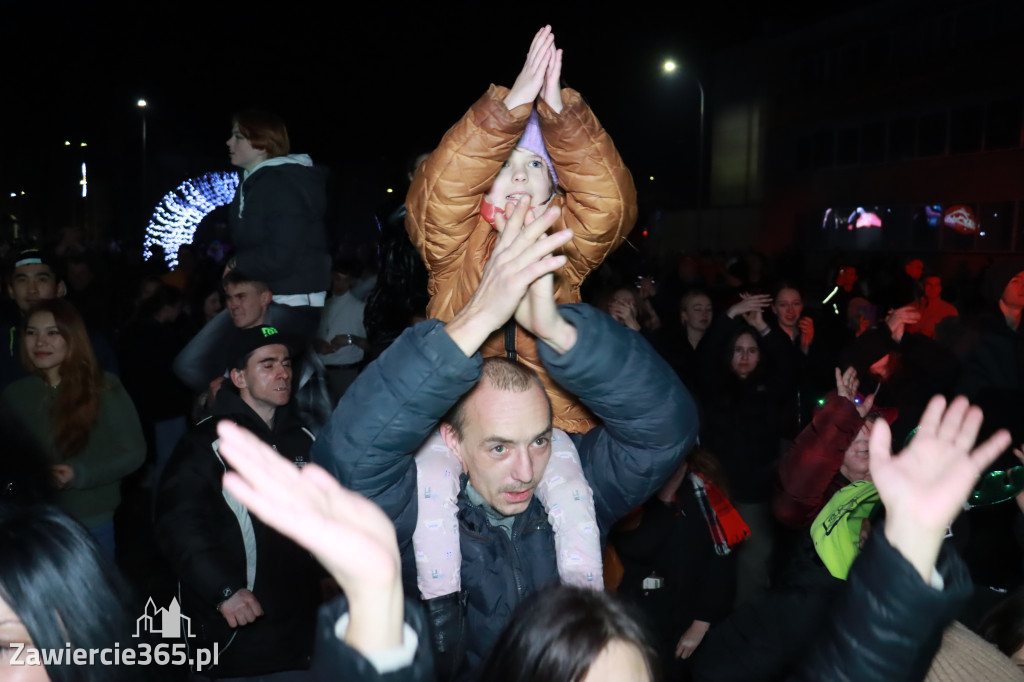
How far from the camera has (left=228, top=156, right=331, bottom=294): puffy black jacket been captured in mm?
4859

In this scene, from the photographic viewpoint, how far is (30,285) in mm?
6359

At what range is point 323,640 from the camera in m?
1.49

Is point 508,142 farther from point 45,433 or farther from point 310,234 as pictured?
point 45,433

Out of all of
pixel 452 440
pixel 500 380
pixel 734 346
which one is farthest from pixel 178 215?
pixel 500 380

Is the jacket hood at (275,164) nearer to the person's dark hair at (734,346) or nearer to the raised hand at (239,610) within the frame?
the raised hand at (239,610)

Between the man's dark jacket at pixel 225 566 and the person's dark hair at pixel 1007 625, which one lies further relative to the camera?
the man's dark jacket at pixel 225 566

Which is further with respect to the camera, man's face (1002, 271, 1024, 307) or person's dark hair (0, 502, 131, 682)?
man's face (1002, 271, 1024, 307)

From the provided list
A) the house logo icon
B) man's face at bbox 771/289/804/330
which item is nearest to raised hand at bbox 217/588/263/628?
the house logo icon

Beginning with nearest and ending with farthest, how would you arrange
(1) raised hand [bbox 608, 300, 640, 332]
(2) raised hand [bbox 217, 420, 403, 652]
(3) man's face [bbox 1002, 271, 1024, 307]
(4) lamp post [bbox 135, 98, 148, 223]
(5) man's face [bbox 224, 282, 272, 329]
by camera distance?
(2) raised hand [bbox 217, 420, 403, 652] < (5) man's face [bbox 224, 282, 272, 329] < (1) raised hand [bbox 608, 300, 640, 332] < (3) man's face [bbox 1002, 271, 1024, 307] < (4) lamp post [bbox 135, 98, 148, 223]

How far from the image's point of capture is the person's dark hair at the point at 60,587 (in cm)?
199

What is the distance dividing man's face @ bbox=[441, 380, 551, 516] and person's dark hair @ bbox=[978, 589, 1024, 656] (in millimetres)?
1430

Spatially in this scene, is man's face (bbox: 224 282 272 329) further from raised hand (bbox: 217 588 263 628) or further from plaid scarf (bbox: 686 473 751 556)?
plaid scarf (bbox: 686 473 751 556)

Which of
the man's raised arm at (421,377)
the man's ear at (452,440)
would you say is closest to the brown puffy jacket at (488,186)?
the man's ear at (452,440)

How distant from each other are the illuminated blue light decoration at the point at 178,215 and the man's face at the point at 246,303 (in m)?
8.95
